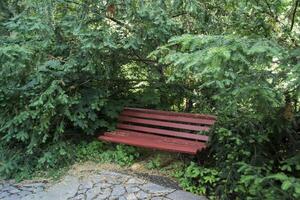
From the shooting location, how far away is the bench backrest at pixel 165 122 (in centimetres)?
553

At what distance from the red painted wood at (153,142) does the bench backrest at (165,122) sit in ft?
0.42

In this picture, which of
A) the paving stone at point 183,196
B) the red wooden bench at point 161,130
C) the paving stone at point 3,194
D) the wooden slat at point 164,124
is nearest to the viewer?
the paving stone at point 183,196

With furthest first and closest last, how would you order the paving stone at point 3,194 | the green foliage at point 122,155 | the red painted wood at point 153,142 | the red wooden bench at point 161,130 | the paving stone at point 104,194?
the green foliage at point 122,155
the red wooden bench at point 161,130
the paving stone at point 3,194
the red painted wood at point 153,142
the paving stone at point 104,194

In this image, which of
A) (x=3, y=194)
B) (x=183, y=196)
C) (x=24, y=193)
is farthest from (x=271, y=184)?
(x=3, y=194)

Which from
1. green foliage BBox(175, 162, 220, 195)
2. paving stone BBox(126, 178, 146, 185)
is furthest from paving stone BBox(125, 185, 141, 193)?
green foliage BBox(175, 162, 220, 195)

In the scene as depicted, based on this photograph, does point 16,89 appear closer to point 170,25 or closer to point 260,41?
point 170,25

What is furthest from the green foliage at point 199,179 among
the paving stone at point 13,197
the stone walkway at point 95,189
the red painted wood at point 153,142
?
the paving stone at point 13,197

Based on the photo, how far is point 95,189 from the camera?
200 inches

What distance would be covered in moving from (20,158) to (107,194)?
1.89 meters

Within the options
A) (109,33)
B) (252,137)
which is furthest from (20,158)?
(252,137)

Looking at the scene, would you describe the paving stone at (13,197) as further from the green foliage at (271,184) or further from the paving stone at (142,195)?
the green foliage at (271,184)

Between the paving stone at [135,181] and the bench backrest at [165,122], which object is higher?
the bench backrest at [165,122]

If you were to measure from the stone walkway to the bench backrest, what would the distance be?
93 centimetres

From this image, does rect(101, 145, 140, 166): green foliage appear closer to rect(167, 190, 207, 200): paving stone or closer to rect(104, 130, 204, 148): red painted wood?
rect(104, 130, 204, 148): red painted wood
